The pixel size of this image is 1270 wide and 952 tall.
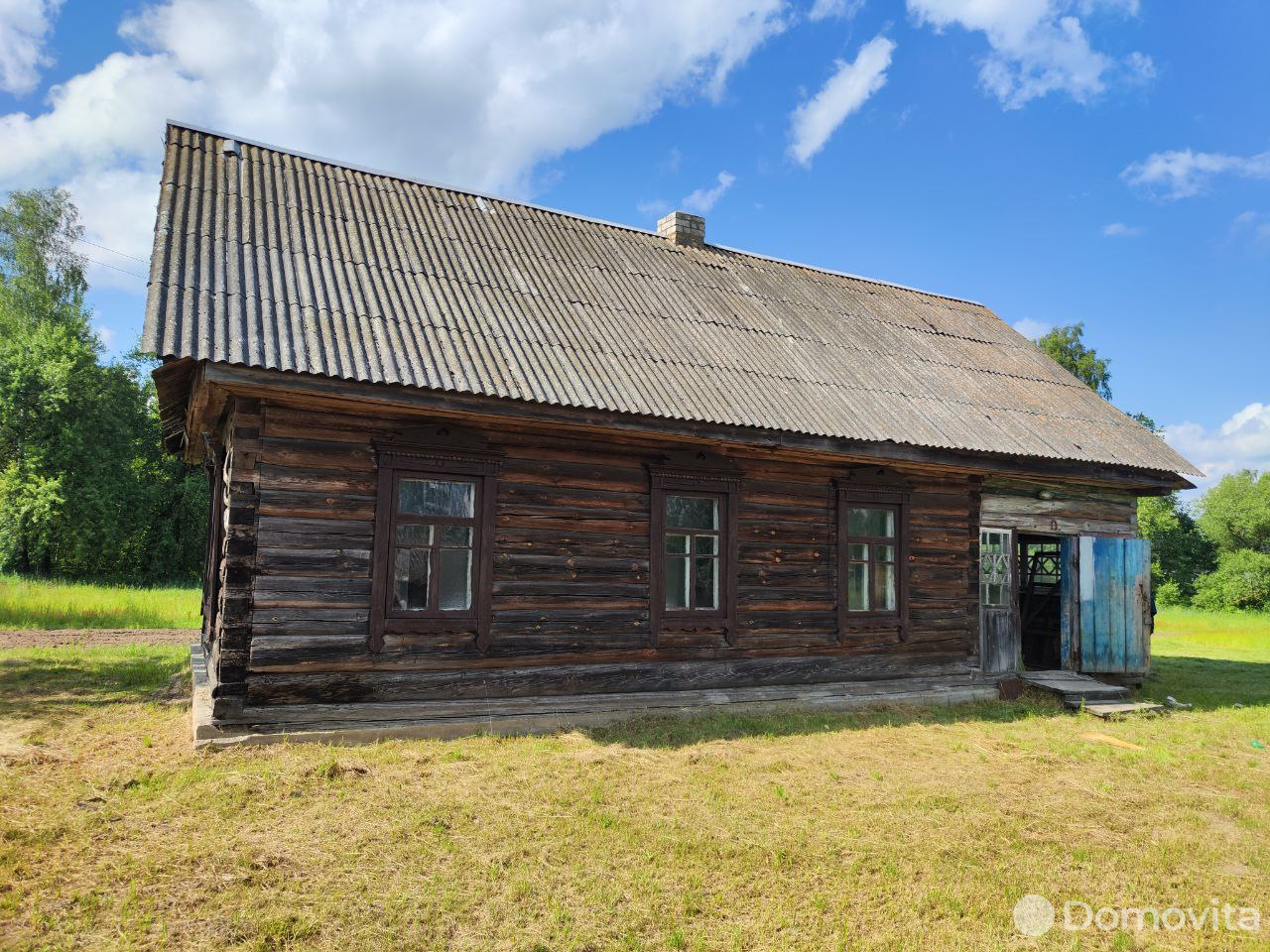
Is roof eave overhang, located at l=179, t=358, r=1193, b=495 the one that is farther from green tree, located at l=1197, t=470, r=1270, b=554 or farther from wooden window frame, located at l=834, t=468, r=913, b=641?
→ green tree, located at l=1197, t=470, r=1270, b=554

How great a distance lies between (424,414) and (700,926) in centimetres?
490

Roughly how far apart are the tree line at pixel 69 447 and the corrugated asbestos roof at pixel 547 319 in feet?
66.7

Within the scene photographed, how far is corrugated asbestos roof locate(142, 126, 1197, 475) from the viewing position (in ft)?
25.1

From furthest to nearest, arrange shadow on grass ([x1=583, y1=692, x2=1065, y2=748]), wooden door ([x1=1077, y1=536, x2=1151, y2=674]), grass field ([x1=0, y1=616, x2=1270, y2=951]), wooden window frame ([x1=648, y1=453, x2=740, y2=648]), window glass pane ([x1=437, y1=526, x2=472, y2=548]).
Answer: wooden door ([x1=1077, y1=536, x2=1151, y2=674]) < wooden window frame ([x1=648, y1=453, x2=740, y2=648]) < shadow on grass ([x1=583, y1=692, x2=1065, y2=748]) < window glass pane ([x1=437, y1=526, x2=472, y2=548]) < grass field ([x1=0, y1=616, x2=1270, y2=951])

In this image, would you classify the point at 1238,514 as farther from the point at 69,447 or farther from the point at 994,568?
the point at 69,447

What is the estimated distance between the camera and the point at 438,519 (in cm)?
781

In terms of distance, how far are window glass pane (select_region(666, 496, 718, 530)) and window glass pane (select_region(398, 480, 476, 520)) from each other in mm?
2152

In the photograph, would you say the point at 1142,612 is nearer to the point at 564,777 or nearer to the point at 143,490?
the point at 564,777

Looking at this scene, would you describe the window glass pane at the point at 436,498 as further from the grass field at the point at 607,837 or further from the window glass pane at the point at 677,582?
the window glass pane at the point at 677,582

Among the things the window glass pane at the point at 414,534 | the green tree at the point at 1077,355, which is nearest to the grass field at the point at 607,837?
the window glass pane at the point at 414,534

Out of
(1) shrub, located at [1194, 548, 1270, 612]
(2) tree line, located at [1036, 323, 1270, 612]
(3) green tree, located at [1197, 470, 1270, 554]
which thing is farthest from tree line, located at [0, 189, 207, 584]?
(3) green tree, located at [1197, 470, 1270, 554]

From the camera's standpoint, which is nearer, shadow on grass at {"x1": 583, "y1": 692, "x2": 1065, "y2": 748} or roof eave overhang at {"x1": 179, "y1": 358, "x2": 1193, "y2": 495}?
roof eave overhang at {"x1": 179, "y1": 358, "x2": 1193, "y2": 495}

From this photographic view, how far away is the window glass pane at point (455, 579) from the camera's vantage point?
7.92 m

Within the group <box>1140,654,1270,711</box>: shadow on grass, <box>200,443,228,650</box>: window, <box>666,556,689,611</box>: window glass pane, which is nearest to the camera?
<box>666,556,689,611</box>: window glass pane
